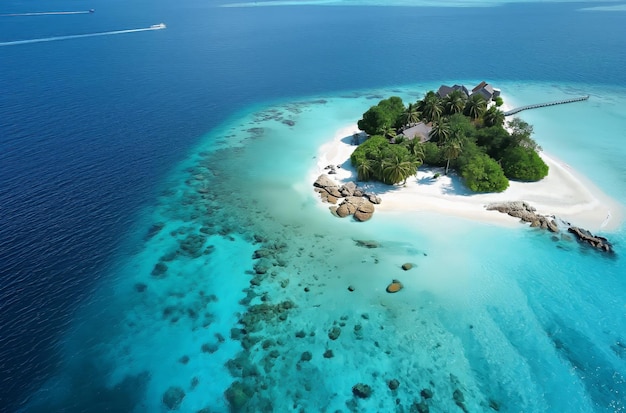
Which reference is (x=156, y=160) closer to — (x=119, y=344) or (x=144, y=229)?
(x=144, y=229)

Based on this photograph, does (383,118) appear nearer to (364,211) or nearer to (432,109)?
(432,109)

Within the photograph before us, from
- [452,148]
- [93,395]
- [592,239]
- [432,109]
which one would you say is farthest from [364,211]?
[93,395]

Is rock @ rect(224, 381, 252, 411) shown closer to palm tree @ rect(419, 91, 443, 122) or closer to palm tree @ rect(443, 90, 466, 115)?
palm tree @ rect(419, 91, 443, 122)

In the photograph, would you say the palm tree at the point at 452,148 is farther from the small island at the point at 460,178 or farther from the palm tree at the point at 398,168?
the palm tree at the point at 398,168

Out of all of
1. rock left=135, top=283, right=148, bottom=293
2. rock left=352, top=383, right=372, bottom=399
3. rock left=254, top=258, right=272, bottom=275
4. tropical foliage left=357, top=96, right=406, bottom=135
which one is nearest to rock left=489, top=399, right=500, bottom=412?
rock left=352, top=383, right=372, bottom=399

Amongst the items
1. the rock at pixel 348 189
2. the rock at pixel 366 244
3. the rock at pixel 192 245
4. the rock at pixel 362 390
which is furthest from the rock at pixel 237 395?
the rock at pixel 348 189

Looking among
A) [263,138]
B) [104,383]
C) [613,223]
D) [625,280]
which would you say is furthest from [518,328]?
[263,138]
